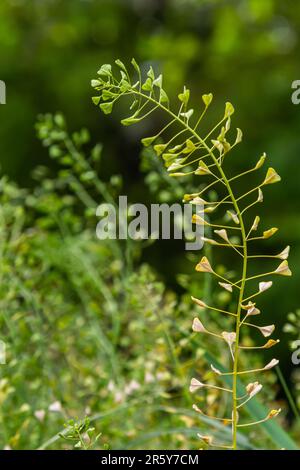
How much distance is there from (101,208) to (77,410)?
0.37 m

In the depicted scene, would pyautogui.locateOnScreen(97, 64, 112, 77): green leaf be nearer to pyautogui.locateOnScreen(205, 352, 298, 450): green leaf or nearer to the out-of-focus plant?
the out-of-focus plant

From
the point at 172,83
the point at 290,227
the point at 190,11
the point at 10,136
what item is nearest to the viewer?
the point at 290,227

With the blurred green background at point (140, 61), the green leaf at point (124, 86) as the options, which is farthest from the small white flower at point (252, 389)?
the blurred green background at point (140, 61)

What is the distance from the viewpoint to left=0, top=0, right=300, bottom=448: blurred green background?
470 centimetres

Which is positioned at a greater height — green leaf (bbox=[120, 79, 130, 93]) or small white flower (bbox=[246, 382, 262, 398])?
green leaf (bbox=[120, 79, 130, 93])

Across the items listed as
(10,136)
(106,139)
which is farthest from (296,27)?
(10,136)

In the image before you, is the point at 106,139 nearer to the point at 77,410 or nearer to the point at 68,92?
the point at 68,92

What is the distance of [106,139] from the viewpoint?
206 inches

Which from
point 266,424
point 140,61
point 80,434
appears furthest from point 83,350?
point 140,61

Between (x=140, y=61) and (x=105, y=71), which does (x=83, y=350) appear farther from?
(x=140, y=61)

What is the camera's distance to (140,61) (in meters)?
5.44

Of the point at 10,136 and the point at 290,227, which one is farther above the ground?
the point at 10,136

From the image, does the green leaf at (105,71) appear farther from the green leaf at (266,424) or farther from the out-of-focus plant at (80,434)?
the green leaf at (266,424)

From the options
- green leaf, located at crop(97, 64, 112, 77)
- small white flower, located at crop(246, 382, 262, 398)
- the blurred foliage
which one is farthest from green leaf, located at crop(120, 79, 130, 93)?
the blurred foliage
